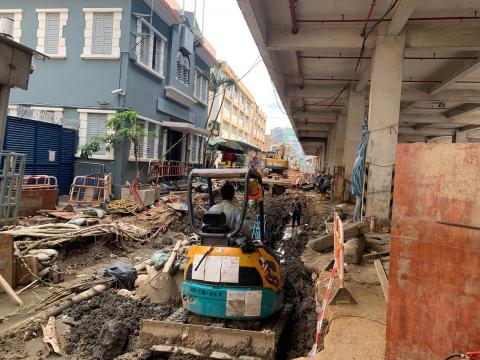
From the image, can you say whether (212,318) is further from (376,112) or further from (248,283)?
(376,112)

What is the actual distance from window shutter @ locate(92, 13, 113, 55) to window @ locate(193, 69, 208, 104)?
8.34 m

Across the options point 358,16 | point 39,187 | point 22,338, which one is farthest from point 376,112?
point 39,187

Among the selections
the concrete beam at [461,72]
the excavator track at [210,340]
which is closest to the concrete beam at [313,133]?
the concrete beam at [461,72]

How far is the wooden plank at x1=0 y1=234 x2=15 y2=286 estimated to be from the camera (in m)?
6.30

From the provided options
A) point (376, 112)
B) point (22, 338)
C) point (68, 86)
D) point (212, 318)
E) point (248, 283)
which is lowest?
point (22, 338)

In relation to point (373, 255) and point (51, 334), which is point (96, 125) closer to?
point (51, 334)

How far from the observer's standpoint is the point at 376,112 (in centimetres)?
884

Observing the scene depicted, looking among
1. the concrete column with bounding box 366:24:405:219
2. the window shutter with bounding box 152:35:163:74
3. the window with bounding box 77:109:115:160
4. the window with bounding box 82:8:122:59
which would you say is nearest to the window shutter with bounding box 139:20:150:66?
the window shutter with bounding box 152:35:163:74

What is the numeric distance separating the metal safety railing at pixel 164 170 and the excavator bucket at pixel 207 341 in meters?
12.2

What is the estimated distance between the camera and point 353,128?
47.3 ft

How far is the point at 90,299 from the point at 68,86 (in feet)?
38.1

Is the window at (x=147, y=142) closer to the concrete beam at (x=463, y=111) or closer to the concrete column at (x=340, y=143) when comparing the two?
the concrete column at (x=340, y=143)

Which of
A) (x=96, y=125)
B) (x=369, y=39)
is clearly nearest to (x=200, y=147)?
(x=96, y=125)

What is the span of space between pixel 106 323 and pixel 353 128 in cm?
1183
